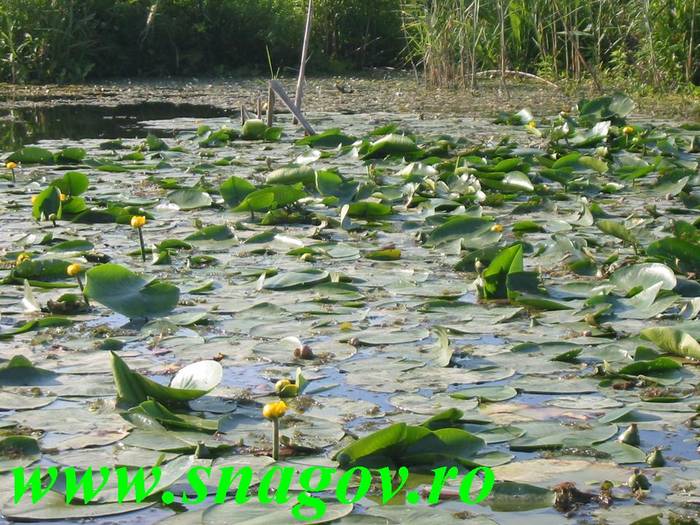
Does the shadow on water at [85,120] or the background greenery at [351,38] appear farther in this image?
the background greenery at [351,38]

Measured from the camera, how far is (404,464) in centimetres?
180

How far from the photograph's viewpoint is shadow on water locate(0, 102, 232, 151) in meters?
6.70

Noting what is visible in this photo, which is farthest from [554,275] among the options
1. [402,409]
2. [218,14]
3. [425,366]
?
[218,14]

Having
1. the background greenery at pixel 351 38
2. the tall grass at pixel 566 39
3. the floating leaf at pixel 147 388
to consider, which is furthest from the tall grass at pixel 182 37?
the floating leaf at pixel 147 388

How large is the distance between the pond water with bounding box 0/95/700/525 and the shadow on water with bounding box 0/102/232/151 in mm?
→ 1768

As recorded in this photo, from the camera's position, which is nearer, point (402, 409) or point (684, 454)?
point (684, 454)

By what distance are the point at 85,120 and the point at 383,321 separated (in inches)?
219

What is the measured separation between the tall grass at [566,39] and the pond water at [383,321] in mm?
3045

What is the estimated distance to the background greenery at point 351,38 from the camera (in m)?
7.91

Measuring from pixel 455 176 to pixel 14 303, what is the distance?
2.22 m

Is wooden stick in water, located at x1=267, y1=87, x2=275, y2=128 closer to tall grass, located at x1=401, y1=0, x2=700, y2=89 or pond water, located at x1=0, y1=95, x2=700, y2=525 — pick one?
pond water, located at x1=0, y1=95, x2=700, y2=525

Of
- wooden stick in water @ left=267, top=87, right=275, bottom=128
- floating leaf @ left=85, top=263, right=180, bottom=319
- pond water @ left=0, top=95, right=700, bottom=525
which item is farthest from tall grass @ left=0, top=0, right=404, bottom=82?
floating leaf @ left=85, top=263, right=180, bottom=319

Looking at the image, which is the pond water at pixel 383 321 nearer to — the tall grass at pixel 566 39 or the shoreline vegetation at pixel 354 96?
the shoreline vegetation at pixel 354 96

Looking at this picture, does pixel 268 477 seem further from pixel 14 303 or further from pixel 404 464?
pixel 14 303
